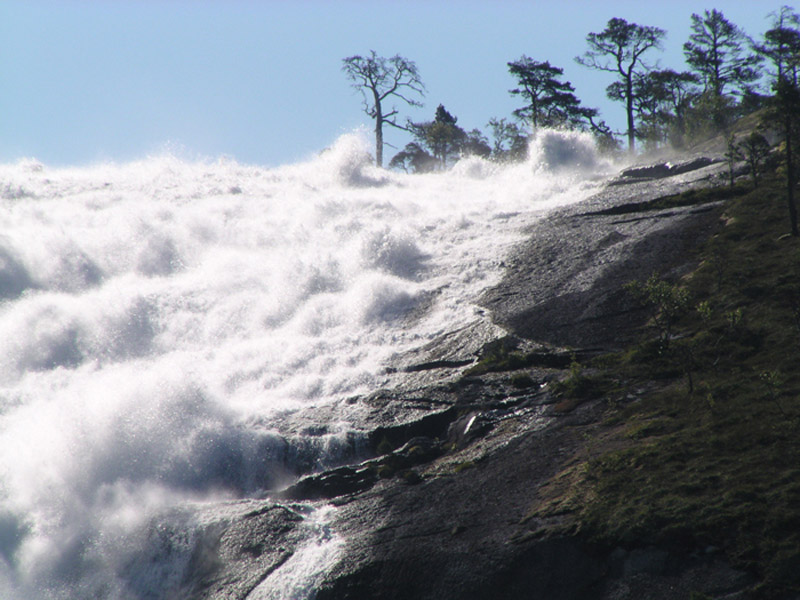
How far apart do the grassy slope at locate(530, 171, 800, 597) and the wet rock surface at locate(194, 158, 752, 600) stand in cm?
46

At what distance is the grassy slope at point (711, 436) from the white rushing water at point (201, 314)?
241 inches

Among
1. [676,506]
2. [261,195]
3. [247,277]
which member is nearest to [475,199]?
[261,195]

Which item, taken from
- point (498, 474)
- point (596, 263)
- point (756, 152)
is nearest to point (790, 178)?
point (756, 152)

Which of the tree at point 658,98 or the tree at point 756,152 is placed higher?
the tree at point 658,98

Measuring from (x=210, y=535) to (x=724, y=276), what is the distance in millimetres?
15976

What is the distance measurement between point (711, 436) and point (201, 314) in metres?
22.1

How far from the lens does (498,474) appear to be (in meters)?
14.7

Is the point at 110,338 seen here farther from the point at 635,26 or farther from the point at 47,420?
the point at 635,26

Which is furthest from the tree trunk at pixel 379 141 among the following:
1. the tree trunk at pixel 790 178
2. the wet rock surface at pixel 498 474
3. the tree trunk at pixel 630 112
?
the tree trunk at pixel 790 178

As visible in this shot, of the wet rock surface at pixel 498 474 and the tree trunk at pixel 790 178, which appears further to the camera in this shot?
the tree trunk at pixel 790 178

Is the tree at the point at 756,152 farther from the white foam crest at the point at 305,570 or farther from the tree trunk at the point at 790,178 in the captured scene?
the white foam crest at the point at 305,570

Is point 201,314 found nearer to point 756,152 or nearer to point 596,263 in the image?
point 596,263

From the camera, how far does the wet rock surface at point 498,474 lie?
11.2 m

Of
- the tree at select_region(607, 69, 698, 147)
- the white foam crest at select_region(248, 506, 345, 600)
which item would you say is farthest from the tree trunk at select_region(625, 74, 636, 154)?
the white foam crest at select_region(248, 506, 345, 600)
